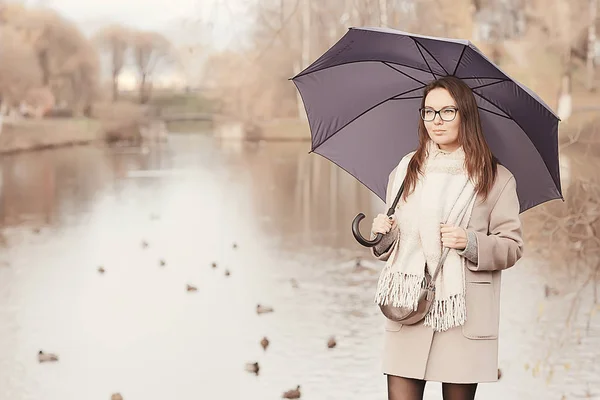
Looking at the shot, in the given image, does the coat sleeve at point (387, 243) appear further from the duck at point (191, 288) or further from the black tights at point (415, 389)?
the duck at point (191, 288)

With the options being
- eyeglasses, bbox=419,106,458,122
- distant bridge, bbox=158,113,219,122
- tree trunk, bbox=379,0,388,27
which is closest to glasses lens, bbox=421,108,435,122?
eyeglasses, bbox=419,106,458,122

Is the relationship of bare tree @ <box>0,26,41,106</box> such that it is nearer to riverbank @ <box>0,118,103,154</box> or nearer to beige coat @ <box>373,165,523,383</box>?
riverbank @ <box>0,118,103,154</box>

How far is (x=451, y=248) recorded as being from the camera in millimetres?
3582

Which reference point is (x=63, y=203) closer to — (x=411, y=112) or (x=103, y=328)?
(x=103, y=328)

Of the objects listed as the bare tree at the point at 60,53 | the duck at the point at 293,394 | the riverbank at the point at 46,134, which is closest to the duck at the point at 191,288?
the duck at the point at 293,394

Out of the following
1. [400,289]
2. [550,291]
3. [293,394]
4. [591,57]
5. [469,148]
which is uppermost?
[591,57]

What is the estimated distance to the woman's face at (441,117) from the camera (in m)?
3.63

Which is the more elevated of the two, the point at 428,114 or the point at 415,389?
the point at 428,114

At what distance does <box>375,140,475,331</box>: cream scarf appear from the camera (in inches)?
142

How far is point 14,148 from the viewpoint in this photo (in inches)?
1302

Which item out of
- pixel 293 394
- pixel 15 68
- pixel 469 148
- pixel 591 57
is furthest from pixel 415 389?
pixel 15 68

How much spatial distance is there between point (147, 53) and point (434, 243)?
4235 cm

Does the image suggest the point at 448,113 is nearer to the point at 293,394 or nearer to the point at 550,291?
the point at 293,394

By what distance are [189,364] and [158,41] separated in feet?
127
